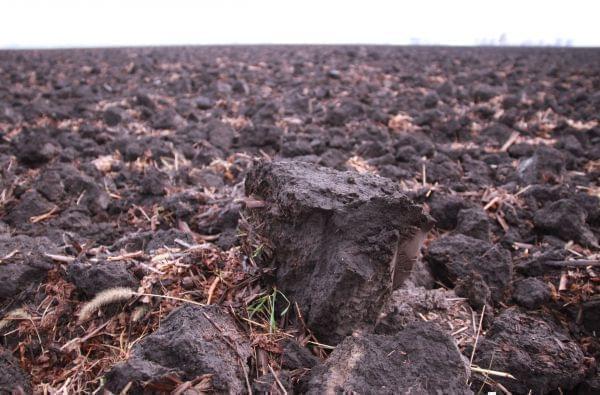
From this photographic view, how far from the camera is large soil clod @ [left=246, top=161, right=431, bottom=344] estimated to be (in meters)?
1.76

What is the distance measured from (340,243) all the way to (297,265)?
232 mm

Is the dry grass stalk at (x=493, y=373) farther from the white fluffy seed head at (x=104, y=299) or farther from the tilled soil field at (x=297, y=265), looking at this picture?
the white fluffy seed head at (x=104, y=299)

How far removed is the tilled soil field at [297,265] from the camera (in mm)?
1628

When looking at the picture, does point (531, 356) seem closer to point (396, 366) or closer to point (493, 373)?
point (493, 373)

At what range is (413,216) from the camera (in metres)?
1.80

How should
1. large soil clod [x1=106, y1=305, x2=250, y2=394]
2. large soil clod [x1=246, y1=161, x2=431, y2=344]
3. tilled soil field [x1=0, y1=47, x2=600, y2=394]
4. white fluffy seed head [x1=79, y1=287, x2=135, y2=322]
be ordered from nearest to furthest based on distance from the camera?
large soil clod [x1=106, y1=305, x2=250, y2=394] < tilled soil field [x1=0, y1=47, x2=600, y2=394] < large soil clod [x1=246, y1=161, x2=431, y2=344] < white fluffy seed head [x1=79, y1=287, x2=135, y2=322]

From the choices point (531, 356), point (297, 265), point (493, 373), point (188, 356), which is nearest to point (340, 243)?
point (297, 265)

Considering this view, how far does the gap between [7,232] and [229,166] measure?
6.46 feet

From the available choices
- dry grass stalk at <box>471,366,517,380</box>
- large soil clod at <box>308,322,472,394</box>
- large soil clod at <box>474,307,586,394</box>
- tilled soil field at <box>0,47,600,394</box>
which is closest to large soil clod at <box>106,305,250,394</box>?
tilled soil field at <box>0,47,600,394</box>

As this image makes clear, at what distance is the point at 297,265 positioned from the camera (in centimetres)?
191

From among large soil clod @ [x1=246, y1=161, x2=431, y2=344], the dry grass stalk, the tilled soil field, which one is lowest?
the dry grass stalk

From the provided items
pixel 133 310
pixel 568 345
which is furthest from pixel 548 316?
pixel 133 310

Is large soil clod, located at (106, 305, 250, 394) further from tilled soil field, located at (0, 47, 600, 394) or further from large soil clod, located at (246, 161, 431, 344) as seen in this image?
large soil clod, located at (246, 161, 431, 344)

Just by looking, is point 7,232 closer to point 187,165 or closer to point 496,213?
point 187,165
